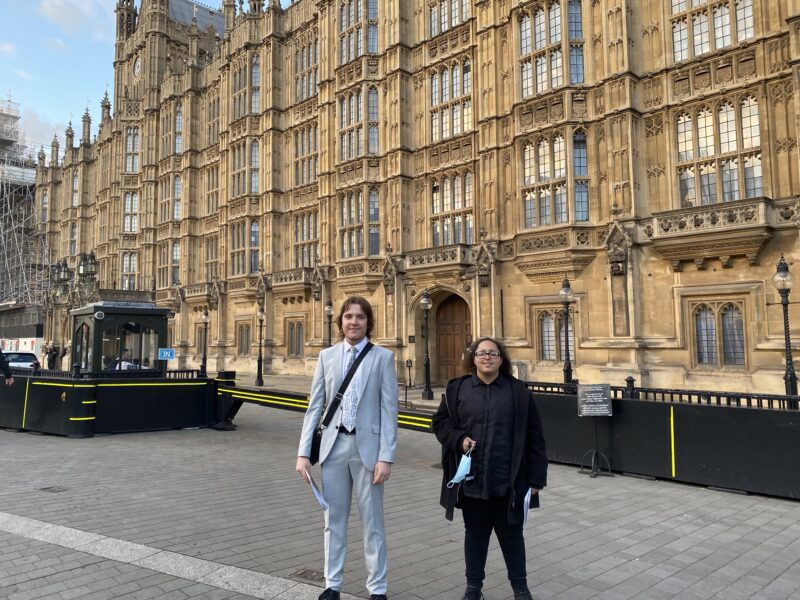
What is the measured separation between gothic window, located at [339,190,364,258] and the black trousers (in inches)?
946

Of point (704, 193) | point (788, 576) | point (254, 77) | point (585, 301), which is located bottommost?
point (788, 576)

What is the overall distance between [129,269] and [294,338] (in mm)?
23551

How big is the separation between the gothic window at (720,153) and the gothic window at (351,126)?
1453cm

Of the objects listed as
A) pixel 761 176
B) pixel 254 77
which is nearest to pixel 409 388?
pixel 761 176

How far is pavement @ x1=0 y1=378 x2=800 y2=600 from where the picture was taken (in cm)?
479

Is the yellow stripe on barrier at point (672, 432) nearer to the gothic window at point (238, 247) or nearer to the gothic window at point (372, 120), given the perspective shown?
the gothic window at point (372, 120)

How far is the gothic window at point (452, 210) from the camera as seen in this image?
24.4 metres

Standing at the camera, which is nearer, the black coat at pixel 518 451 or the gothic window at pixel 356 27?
the black coat at pixel 518 451

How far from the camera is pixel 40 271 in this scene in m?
63.4

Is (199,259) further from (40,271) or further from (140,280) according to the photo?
(40,271)

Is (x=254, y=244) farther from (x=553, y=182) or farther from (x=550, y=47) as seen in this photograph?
(x=550, y=47)

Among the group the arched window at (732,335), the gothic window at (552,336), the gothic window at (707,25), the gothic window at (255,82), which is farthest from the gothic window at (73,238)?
the arched window at (732,335)

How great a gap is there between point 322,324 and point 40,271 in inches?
Result: 1929

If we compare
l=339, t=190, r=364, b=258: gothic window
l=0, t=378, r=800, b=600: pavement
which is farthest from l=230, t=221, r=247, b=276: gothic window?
l=0, t=378, r=800, b=600: pavement
